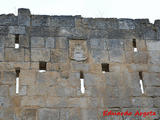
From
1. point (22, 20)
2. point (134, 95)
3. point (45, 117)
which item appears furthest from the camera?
point (22, 20)

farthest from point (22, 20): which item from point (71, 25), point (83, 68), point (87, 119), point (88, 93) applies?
point (87, 119)

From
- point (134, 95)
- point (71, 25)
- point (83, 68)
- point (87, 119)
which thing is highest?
point (71, 25)

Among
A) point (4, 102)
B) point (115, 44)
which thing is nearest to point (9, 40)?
point (4, 102)

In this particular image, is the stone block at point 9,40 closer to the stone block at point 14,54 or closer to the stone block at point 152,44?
the stone block at point 14,54

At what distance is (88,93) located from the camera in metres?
7.23

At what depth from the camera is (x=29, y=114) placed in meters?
6.83

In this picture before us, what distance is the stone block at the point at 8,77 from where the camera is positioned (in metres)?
7.14

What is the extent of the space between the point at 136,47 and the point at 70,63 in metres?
1.85

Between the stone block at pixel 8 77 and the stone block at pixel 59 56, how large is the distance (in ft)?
3.35

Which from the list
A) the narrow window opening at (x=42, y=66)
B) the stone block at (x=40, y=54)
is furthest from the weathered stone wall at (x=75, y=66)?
the narrow window opening at (x=42, y=66)

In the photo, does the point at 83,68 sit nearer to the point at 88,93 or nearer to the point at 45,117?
the point at 88,93

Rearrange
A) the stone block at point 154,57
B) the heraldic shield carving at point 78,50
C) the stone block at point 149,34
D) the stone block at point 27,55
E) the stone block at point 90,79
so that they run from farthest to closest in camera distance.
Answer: the stone block at point 149,34, the stone block at point 154,57, the heraldic shield carving at point 78,50, the stone block at point 27,55, the stone block at point 90,79

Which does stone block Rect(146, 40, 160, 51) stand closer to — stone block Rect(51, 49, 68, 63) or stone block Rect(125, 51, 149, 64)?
stone block Rect(125, 51, 149, 64)

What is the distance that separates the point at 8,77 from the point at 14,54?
0.63 meters
